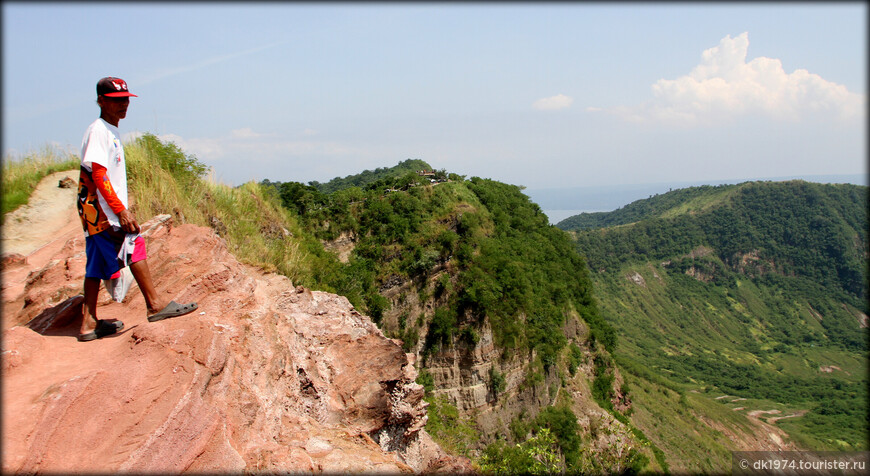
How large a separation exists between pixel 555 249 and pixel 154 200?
1298 inches

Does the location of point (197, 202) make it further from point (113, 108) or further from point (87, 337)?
point (87, 337)

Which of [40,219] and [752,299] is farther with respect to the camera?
[752,299]

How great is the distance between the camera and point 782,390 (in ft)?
228

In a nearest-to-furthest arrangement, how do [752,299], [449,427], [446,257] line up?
[449,427]
[446,257]
[752,299]

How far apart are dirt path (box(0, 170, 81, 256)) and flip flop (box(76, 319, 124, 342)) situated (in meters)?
3.32

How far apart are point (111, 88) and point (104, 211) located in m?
1.24

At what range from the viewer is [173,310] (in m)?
4.34

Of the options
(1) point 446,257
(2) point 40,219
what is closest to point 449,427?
(1) point 446,257

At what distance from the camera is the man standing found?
4.03 metres

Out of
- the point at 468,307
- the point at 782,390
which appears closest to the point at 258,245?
the point at 468,307

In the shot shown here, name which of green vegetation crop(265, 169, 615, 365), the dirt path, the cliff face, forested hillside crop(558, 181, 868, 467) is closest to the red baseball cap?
the cliff face

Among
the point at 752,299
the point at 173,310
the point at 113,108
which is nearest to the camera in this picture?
the point at 113,108

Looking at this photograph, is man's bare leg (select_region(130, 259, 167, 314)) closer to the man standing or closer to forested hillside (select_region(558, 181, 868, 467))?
the man standing

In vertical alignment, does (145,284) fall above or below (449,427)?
above
